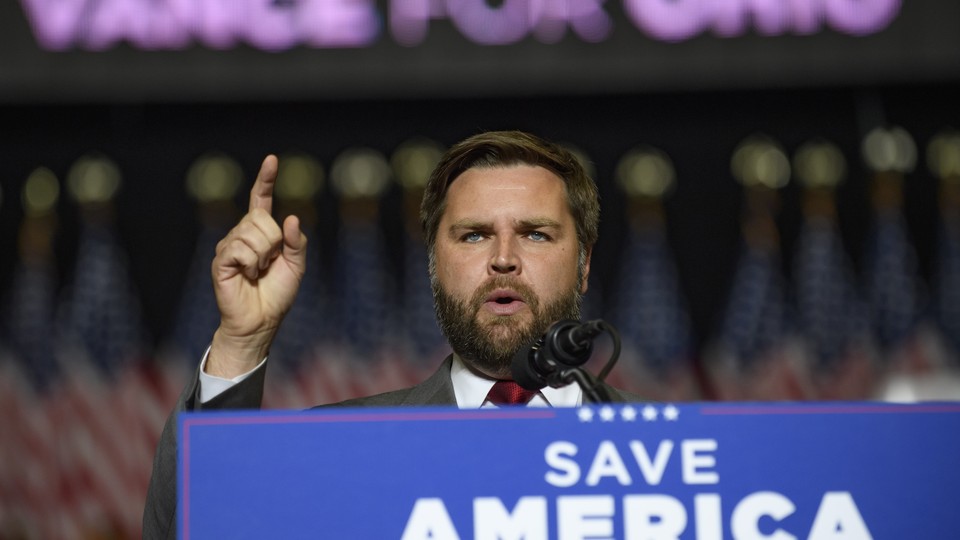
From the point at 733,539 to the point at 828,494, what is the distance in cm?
10

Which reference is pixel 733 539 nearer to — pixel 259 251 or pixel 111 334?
pixel 259 251

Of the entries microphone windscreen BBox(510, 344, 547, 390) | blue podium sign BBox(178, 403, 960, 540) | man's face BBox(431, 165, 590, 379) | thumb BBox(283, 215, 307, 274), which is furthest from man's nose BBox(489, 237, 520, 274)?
blue podium sign BBox(178, 403, 960, 540)

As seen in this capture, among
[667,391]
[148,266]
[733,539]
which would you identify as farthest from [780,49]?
[733,539]

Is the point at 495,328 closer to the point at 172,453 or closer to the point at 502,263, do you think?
the point at 502,263

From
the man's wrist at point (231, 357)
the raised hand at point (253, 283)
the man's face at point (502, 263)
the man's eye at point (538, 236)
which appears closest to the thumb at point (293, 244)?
the raised hand at point (253, 283)

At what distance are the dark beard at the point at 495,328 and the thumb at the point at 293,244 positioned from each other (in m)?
0.26

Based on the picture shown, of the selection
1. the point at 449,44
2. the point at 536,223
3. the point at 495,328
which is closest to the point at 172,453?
the point at 495,328

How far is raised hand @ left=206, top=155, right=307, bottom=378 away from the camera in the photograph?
1.46 meters

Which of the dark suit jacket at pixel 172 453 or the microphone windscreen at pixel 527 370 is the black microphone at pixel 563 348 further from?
the dark suit jacket at pixel 172 453

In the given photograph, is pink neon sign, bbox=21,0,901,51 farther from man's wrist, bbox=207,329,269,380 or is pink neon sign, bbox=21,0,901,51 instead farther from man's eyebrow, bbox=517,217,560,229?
man's wrist, bbox=207,329,269,380

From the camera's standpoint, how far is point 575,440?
1.08m

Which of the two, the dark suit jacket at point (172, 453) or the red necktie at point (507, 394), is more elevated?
the red necktie at point (507, 394)

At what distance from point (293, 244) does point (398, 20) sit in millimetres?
2194

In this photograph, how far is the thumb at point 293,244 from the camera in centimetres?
151
